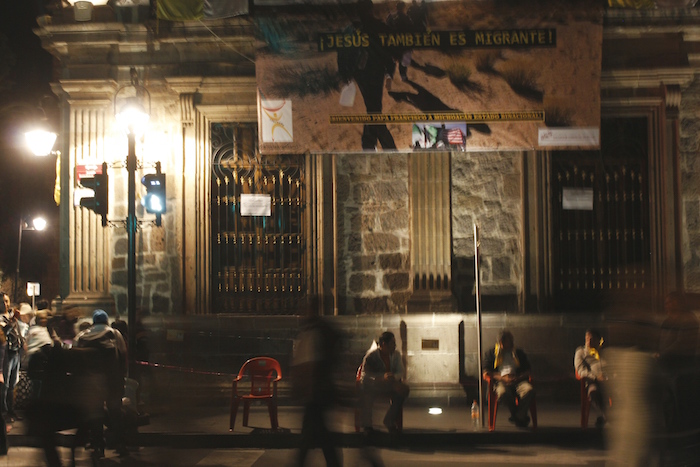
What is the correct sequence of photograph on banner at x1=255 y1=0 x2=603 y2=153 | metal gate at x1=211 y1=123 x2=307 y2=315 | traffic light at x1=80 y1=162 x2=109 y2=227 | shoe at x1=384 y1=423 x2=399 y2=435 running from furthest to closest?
1. metal gate at x1=211 y1=123 x2=307 y2=315
2. photograph on banner at x1=255 y1=0 x2=603 y2=153
3. traffic light at x1=80 y1=162 x2=109 y2=227
4. shoe at x1=384 y1=423 x2=399 y2=435

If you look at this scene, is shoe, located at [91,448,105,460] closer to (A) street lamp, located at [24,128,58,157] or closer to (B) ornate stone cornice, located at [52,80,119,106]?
(A) street lamp, located at [24,128,58,157]

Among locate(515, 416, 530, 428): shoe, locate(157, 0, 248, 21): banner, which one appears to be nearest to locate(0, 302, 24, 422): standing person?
locate(157, 0, 248, 21): banner

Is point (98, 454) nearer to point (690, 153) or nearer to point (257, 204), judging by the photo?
point (257, 204)

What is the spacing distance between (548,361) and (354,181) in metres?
4.46

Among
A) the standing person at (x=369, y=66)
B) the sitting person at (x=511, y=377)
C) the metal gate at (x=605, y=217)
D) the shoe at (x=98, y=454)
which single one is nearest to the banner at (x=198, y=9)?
the standing person at (x=369, y=66)

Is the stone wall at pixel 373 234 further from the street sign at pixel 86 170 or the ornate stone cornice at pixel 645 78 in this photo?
the street sign at pixel 86 170

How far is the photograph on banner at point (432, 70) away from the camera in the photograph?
42.4ft

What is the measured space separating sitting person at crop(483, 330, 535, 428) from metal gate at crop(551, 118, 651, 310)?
123 inches

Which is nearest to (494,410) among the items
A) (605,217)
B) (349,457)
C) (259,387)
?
(349,457)

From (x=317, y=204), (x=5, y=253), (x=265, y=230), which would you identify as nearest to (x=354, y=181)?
(x=317, y=204)

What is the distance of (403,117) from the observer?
13070 millimetres

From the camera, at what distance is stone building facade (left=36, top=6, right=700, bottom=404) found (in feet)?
44.9

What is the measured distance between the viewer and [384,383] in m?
10.8

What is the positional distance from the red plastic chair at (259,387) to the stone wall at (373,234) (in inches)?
91.0
